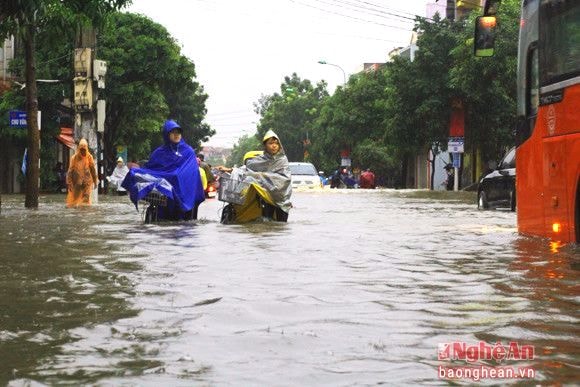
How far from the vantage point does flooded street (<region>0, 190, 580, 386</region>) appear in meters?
4.96

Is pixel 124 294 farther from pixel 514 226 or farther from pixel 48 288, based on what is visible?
pixel 514 226

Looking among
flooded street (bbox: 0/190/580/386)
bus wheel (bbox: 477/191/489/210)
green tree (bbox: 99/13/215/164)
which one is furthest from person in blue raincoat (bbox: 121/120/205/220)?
green tree (bbox: 99/13/215/164)

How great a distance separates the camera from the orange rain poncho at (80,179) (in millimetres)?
27578

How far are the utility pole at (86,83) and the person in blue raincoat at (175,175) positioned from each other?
9.90 meters

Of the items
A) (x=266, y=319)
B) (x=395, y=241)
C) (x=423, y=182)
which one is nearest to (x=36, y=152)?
(x=395, y=241)

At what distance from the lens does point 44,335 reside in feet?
19.4

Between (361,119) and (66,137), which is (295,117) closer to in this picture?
(361,119)

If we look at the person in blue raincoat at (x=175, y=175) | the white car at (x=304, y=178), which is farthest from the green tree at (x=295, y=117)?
the person in blue raincoat at (x=175, y=175)

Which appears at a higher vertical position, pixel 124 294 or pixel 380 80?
pixel 380 80

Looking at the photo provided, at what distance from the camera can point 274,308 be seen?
23.0 feet

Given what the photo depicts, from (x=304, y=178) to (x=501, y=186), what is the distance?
21813mm

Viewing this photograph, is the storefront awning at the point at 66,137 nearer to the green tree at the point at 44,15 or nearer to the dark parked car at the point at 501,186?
the green tree at the point at 44,15

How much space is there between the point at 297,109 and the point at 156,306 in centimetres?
11067

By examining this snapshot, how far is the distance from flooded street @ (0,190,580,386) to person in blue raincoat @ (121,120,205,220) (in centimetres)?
467
